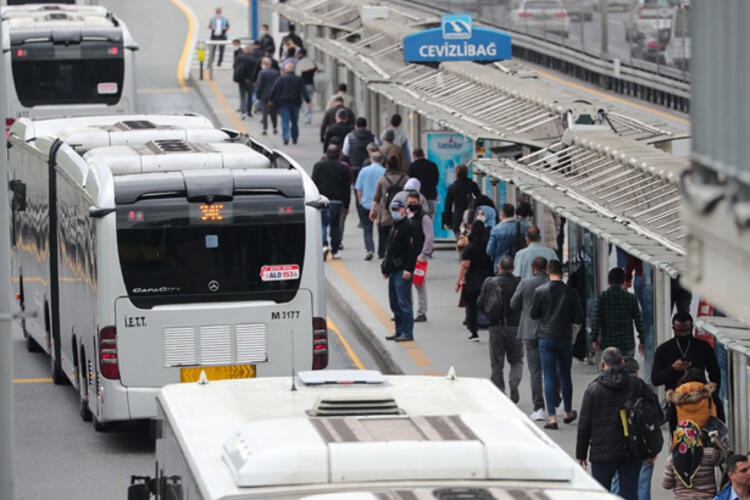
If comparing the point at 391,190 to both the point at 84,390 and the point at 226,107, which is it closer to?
the point at 84,390

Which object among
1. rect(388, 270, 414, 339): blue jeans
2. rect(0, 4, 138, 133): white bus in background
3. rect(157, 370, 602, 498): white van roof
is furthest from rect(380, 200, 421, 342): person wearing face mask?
rect(0, 4, 138, 133): white bus in background

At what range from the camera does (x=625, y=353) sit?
16.6 m

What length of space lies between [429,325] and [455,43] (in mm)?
8478

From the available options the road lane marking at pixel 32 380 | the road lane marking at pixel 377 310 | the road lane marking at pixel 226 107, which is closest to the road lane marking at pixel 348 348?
the road lane marking at pixel 377 310

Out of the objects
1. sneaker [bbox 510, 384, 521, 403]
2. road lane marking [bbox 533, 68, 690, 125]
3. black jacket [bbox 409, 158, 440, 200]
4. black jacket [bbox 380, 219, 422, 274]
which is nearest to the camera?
→ sneaker [bbox 510, 384, 521, 403]

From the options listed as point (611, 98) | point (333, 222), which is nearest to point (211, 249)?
point (333, 222)

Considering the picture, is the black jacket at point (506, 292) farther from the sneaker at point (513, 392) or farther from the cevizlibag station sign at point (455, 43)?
the cevizlibag station sign at point (455, 43)

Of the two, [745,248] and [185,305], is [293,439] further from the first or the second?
[185,305]

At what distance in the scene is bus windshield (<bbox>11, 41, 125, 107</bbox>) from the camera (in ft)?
114

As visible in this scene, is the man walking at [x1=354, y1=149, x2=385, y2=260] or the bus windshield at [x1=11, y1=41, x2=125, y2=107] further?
the bus windshield at [x1=11, y1=41, x2=125, y2=107]

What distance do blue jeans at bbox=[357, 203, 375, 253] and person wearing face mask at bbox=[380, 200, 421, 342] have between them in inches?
212

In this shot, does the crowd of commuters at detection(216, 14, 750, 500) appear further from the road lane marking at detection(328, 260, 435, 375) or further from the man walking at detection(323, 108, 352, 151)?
the man walking at detection(323, 108, 352, 151)

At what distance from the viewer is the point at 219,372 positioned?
51.7ft

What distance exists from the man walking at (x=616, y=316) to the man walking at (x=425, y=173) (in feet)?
31.7
